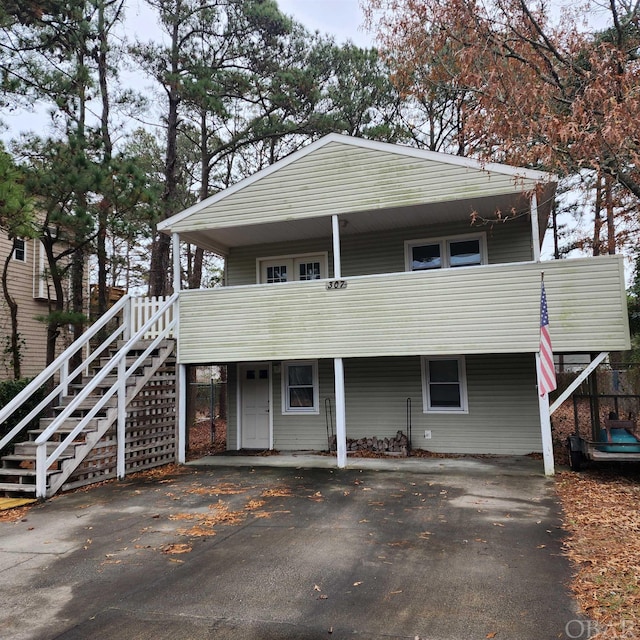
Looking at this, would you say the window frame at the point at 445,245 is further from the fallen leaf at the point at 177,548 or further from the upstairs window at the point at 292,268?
the fallen leaf at the point at 177,548

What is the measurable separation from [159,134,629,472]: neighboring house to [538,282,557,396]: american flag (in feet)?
1.25

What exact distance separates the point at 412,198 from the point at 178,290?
5.21m

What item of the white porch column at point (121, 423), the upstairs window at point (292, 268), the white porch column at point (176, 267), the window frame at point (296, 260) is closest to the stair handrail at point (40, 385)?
the white porch column at point (121, 423)

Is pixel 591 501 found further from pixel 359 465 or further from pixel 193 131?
pixel 193 131

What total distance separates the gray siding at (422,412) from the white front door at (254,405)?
23cm

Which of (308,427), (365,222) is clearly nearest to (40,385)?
(308,427)

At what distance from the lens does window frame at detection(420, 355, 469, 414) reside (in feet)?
35.5

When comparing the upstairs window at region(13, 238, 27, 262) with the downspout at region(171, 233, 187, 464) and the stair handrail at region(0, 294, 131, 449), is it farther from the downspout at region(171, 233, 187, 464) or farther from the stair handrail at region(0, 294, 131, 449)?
the downspout at region(171, 233, 187, 464)

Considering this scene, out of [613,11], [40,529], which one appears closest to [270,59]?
[613,11]

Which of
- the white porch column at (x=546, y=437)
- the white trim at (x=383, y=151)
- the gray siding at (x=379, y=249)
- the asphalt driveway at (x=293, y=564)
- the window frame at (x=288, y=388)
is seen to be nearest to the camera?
the asphalt driveway at (x=293, y=564)

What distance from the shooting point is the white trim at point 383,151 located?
8531 millimetres

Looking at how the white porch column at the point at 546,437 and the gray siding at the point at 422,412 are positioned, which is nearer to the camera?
the white porch column at the point at 546,437

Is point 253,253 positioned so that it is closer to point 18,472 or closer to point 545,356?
point 18,472

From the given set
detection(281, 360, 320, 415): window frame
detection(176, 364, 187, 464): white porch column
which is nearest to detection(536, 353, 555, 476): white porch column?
detection(281, 360, 320, 415): window frame
